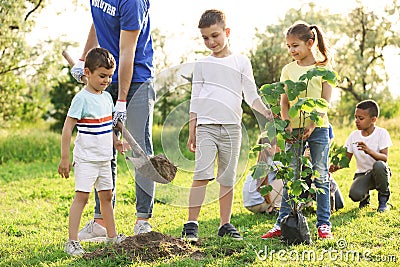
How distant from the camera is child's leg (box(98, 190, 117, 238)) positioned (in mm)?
4188

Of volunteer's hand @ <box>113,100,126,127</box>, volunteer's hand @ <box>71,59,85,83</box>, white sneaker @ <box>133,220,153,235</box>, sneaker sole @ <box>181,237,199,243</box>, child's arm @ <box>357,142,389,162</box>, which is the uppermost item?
volunteer's hand @ <box>71,59,85,83</box>

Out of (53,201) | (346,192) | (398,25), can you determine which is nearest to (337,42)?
(398,25)

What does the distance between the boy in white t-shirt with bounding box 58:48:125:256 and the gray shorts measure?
0.64m

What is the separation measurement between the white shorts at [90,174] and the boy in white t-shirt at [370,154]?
2.41 metres

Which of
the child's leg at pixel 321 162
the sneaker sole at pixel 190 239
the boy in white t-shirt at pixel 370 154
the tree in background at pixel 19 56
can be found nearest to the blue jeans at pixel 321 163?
the child's leg at pixel 321 162

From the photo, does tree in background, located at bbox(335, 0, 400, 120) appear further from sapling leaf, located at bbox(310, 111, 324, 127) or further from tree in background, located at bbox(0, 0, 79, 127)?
sapling leaf, located at bbox(310, 111, 324, 127)

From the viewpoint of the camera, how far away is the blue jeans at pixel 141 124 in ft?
14.5

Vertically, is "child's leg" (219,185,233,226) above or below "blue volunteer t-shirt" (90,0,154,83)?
below

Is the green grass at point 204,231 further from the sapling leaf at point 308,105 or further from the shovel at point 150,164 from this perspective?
the sapling leaf at point 308,105

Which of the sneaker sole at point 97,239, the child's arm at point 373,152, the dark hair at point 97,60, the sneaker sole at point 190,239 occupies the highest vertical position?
the dark hair at point 97,60

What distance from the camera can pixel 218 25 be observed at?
4145 mm

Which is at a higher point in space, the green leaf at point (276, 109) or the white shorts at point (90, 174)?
the green leaf at point (276, 109)

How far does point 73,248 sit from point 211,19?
1.81 m

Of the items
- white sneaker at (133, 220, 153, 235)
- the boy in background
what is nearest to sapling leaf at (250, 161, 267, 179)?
white sneaker at (133, 220, 153, 235)
